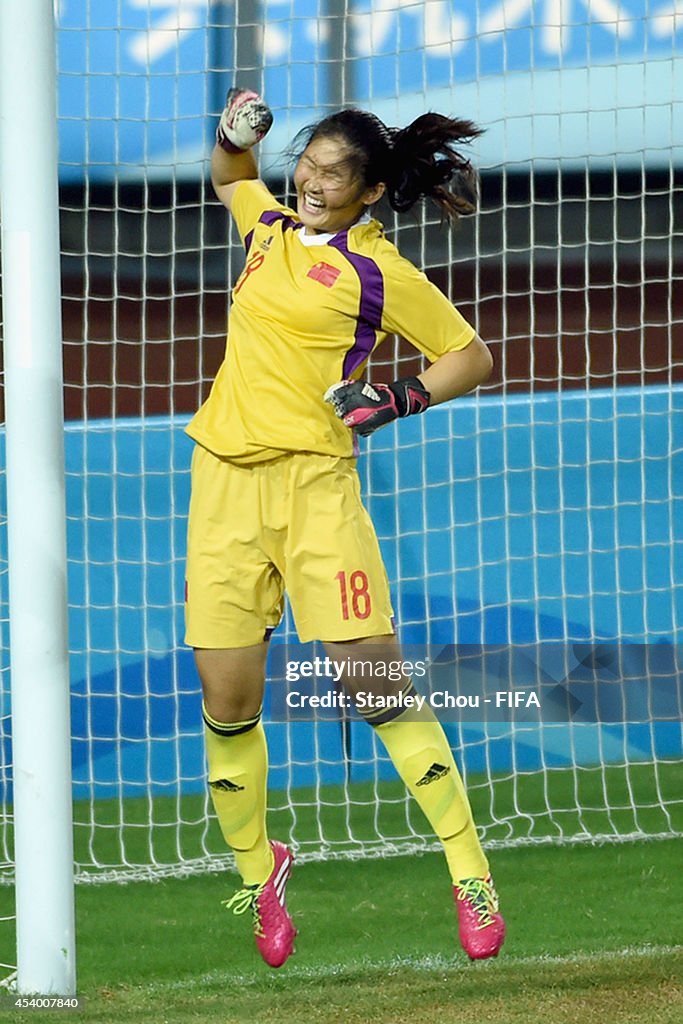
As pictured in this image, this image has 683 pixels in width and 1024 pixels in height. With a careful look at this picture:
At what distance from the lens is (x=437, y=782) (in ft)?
9.73

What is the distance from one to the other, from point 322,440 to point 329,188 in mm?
484

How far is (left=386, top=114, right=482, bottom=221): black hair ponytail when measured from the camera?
2965 mm

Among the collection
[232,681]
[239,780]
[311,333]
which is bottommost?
[239,780]

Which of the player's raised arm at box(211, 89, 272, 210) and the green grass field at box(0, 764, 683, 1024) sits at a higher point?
the player's raised arm at box(211, 89, 272, 210)

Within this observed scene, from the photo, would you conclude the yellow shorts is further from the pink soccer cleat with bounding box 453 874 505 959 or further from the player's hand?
the player's hand

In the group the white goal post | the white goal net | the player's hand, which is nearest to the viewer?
the white goal post

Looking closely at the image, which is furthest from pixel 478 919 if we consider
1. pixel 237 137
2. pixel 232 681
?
pixel 237 137

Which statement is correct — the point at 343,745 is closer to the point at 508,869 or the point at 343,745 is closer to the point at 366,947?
the point at 508,869

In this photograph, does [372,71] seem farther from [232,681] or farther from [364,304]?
[232,681]

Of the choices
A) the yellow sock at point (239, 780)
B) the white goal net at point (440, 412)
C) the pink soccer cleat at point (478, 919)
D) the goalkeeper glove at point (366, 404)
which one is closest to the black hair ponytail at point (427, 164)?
the goalkeeper glove at point (366, 404)

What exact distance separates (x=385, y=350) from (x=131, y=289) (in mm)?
1031

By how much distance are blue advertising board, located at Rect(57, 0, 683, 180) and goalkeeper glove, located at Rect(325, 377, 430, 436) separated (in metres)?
2.80

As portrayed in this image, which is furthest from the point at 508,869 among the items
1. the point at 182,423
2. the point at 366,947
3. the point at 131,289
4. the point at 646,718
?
A: the point at 131,289

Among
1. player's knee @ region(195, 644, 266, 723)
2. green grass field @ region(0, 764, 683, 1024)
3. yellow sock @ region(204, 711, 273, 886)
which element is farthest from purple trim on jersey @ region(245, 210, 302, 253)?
green grass field @ region(0, 764, 683, 1024)
